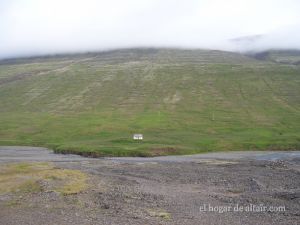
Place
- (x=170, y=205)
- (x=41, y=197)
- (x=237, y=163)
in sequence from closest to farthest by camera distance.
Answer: (x=170, y=205) → (x=41, y=197) → (x=237, y=163)

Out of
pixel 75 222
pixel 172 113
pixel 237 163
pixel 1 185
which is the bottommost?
pixel 172 113

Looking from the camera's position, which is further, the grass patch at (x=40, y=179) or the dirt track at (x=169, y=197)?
the grass patch at (x=40, y=179)

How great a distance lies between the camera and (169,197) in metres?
55.2

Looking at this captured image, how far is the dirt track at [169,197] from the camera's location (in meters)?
44.6

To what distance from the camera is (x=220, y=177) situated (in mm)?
72125

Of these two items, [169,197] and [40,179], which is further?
[40,179]

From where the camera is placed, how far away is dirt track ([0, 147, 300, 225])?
44562mm

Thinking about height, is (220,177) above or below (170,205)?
below

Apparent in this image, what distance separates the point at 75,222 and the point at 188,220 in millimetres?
10085

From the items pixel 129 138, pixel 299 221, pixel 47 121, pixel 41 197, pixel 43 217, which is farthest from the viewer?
pixel 47 121

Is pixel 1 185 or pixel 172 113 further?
pixel 172 113

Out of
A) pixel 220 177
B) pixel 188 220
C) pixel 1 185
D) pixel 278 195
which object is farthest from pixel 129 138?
pixel 188 220

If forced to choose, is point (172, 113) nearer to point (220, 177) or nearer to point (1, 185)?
point (220, 177)

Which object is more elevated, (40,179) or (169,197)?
(169,197)
